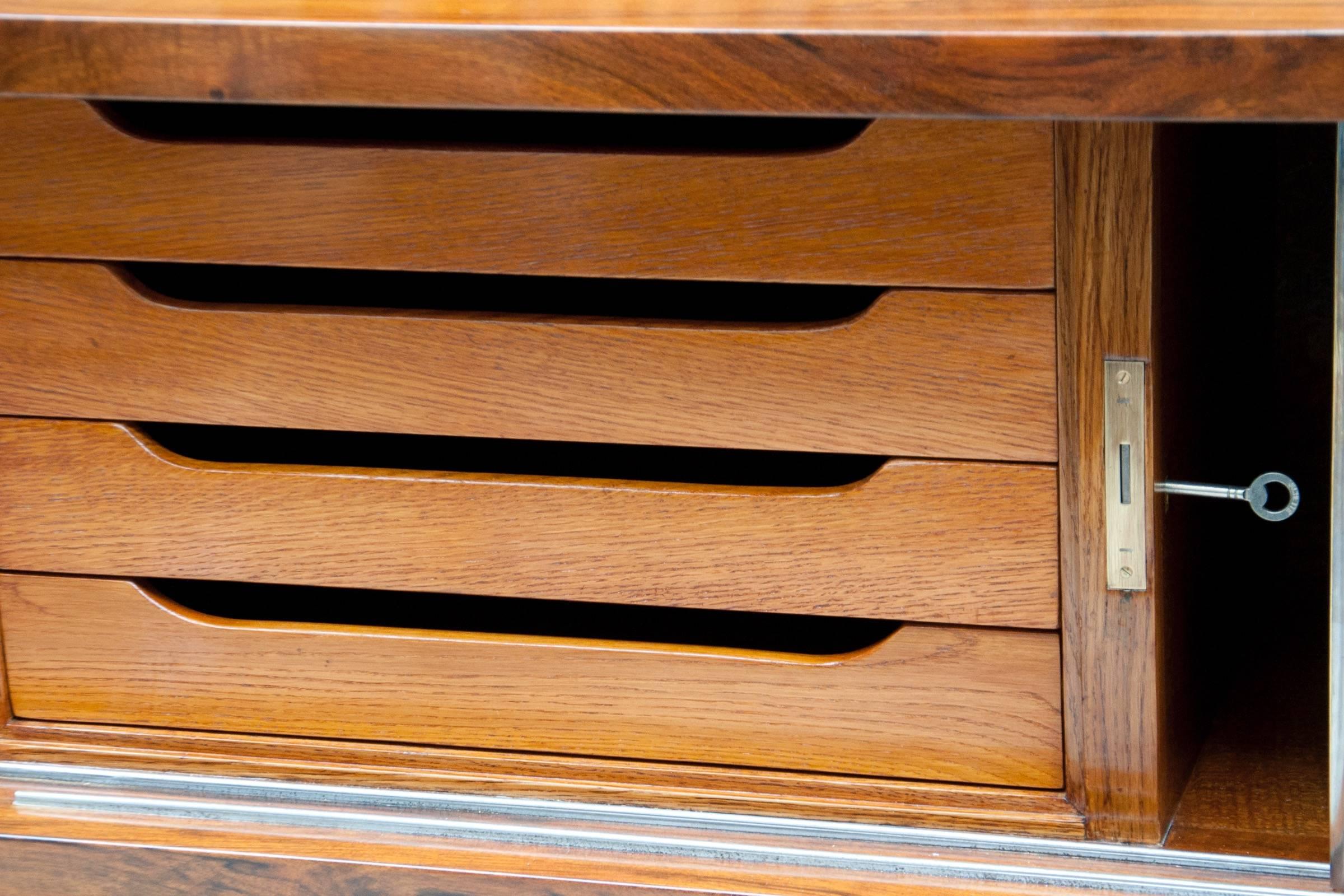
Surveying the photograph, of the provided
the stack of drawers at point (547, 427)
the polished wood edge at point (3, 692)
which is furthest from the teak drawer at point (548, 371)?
the polished wood edge at point (3, 692)

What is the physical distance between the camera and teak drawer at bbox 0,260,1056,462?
Result: 1.95 ft

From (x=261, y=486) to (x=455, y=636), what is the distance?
0.36ft

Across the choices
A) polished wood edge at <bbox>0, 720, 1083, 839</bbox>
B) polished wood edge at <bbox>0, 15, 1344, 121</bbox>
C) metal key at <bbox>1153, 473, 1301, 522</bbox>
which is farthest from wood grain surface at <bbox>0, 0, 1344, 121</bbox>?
polished wood edge at <bbox>0, 720, 1083, 839</bbox>

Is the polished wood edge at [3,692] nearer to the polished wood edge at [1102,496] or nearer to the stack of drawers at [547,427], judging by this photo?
the stack of drawers at [547,427]

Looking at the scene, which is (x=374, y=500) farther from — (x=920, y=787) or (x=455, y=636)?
(x=920, y=787)

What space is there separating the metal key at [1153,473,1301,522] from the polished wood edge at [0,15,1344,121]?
0.67 feet

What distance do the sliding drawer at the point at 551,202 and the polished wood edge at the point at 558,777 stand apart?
216 mm

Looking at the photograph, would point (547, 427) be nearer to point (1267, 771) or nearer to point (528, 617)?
point (528, 617)

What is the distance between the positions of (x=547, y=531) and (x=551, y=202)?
140 mm

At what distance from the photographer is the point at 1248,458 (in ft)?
2.75

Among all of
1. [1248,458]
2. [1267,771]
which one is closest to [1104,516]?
[1267,771]

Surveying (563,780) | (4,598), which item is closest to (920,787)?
(563,780)

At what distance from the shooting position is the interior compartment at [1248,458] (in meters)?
0.62

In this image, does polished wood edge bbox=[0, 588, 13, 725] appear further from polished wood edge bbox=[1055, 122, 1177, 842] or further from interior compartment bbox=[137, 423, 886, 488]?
polished wood edge bbox=[1055, 122, 1177, 842]
